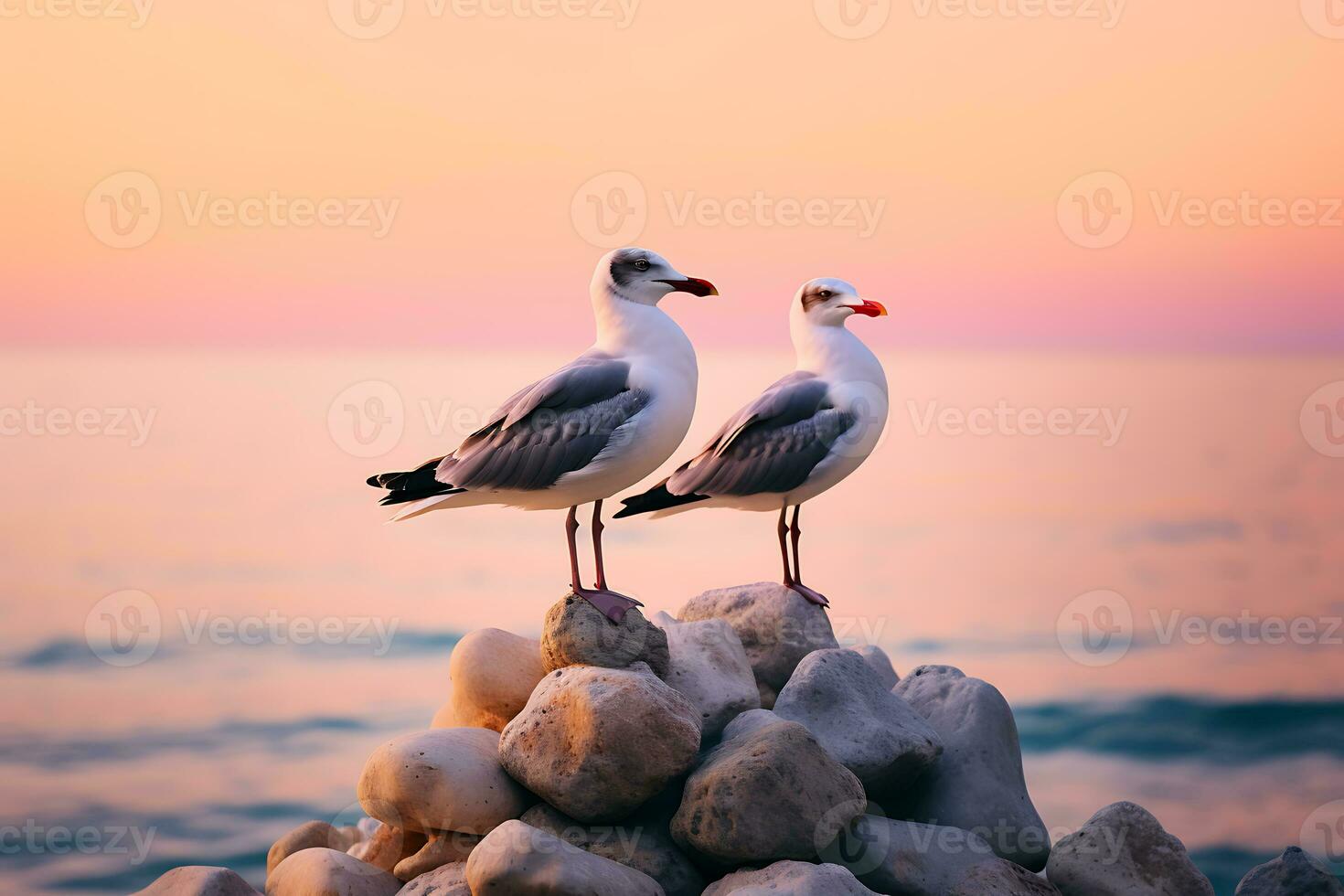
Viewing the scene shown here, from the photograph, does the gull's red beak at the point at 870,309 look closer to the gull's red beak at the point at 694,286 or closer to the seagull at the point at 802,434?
the seagull at the point at 802,434

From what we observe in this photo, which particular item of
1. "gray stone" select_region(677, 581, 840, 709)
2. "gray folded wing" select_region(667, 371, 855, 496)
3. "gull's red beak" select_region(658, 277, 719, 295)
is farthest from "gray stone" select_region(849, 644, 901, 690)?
"gull's red beak" select_region(658, 277, 719, 295)

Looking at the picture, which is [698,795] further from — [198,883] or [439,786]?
[198,883]

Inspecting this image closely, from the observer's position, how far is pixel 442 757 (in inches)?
312

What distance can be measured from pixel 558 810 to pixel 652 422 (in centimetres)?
236

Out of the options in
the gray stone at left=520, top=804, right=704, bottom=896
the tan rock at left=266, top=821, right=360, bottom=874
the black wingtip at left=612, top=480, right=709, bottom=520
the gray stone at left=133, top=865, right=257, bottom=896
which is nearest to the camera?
the gray stone at left=520, top=804, right=704, bottom=896

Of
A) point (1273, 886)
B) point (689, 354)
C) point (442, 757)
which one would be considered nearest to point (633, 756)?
point (442, 757)

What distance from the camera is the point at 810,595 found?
9734 mm

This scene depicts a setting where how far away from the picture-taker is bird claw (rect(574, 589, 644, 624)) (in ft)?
27.2

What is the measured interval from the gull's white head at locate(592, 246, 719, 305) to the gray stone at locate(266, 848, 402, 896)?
3.83 metres

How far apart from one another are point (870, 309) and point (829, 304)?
0.31 meters

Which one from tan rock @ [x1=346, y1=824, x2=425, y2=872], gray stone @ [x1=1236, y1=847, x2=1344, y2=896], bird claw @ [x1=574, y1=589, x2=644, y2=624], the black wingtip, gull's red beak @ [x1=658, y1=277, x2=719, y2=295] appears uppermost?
gull's red beak @ [x1=658, y1=277, x2=719, y2=295]

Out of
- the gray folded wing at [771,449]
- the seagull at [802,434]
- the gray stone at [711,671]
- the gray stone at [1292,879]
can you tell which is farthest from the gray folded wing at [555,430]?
the gray stone at [1292,879]

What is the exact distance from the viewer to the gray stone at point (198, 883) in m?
7.82

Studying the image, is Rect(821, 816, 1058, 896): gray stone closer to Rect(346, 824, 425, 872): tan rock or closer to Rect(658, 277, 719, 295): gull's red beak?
Rect(346, 824, 425, 872): tan rock
